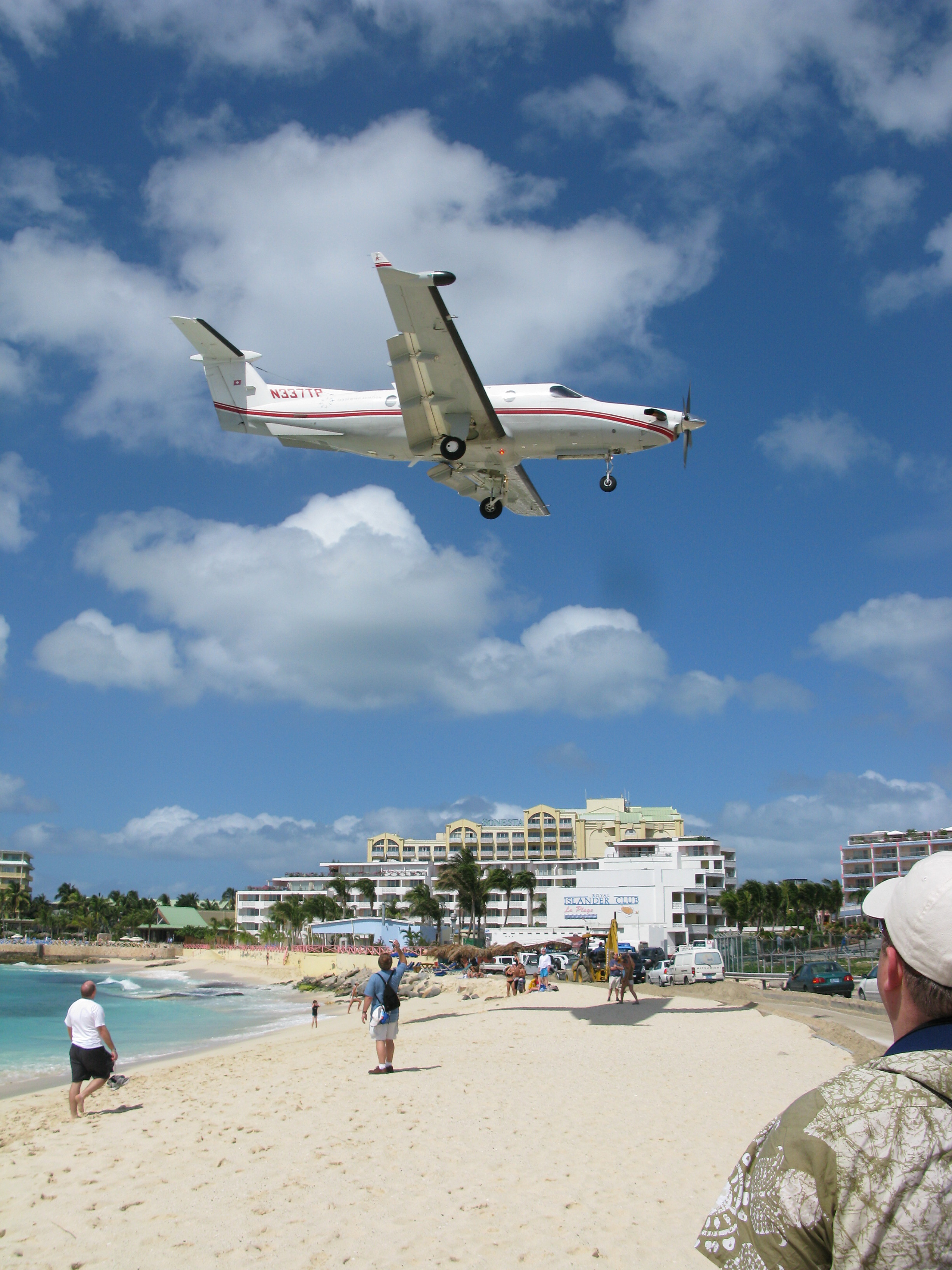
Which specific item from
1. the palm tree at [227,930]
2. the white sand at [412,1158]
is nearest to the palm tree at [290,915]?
the palm tree at [227,930]

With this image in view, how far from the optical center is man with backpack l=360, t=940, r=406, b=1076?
46.0 feet

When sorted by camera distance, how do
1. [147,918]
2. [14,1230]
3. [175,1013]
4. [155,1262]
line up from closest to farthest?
[155,1262] → [14,1230] → [175,1013] → [147,918]

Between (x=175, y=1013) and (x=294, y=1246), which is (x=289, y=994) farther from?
(x=294, y=1246)

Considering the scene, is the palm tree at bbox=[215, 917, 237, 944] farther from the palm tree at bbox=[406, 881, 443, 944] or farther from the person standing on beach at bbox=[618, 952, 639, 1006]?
the person standing on beach at bbox=[618, 952, 639, 1006]

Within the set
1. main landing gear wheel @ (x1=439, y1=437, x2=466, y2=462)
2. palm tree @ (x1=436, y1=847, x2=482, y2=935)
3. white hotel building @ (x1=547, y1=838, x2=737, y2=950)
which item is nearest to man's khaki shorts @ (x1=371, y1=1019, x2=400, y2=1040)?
main landing gear wheel @ (x1=439, y1=437, x2=466, y2=462)

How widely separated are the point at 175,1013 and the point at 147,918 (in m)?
102

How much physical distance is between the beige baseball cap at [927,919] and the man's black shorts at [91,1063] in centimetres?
1292

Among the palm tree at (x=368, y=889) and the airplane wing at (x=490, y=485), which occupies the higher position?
the airplane wing at (x=490, y=485)

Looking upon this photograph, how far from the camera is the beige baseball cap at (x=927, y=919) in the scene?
2039 mm

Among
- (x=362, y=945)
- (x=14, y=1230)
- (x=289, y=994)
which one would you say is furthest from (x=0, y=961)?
(x=14, y=1230)

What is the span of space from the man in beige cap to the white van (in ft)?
114

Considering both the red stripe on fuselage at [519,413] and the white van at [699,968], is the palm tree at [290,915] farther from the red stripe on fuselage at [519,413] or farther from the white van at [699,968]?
the red stripe on fuselage at [519,413]

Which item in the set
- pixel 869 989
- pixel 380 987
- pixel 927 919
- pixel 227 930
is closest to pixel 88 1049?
pixel 380 987

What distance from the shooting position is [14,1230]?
25.6 ft
